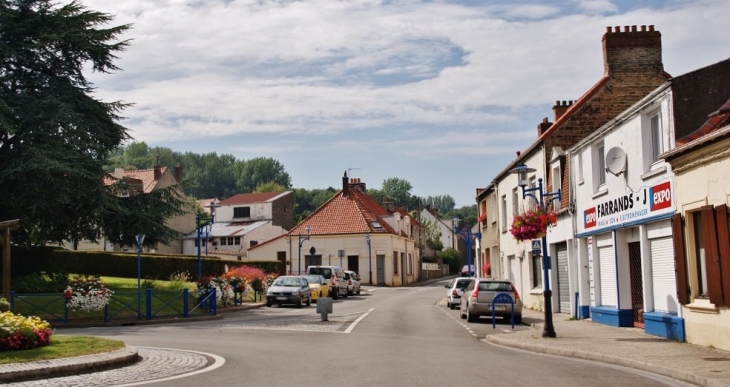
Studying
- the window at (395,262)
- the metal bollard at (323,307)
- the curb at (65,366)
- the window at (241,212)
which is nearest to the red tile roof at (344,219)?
the window at (395,262)

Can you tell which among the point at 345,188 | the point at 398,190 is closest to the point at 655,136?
the point at 345,188

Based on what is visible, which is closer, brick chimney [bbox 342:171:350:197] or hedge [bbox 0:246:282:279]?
hedge [bbox 0:246:282:279]

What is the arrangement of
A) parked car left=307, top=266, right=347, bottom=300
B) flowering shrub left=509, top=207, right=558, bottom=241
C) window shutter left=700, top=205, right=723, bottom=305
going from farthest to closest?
1. parked car left=307, top=266, right=347, bottom=300
2. flowering shrub left=509, top=207, right=558, bottom=241
3. window shutter left=700, top=205, right=723, bottom=305

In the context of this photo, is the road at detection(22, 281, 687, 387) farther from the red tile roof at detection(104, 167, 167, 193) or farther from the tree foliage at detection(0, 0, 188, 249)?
the red tile roof at detection(104, 167, 167, 193)

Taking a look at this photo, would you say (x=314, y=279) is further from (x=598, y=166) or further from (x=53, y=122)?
(x=598, y=166)

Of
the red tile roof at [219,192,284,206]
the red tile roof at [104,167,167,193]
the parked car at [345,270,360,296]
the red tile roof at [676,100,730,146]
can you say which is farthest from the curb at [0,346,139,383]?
the red tile roof at [219,192,284,206]

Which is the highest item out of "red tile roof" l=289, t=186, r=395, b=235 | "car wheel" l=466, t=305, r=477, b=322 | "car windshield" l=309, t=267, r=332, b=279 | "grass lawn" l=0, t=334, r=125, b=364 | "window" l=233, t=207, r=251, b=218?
"window" l=233, t=207, r=251, b=218

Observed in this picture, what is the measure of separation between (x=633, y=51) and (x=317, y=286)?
20.3 metres

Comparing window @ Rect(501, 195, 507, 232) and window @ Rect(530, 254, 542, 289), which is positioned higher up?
window @ Rect(501, 195, 507, 232)

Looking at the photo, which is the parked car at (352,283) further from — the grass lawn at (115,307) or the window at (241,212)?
the window at (241,212)

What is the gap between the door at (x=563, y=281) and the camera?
26.0 m

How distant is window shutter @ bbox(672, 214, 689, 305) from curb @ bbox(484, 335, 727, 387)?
3122 mm

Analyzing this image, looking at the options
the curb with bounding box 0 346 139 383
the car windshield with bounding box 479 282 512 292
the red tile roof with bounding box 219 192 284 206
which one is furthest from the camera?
the red tile roof with bounding box 219 192 284 206

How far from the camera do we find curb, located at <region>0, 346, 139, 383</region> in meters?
10.9
